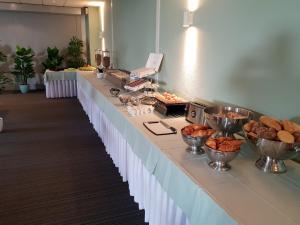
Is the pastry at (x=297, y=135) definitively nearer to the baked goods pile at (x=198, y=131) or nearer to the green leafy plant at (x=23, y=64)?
the baked goods pile at (x=198, y=131)

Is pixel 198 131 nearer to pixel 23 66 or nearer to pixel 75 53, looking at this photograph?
pixel 75 53

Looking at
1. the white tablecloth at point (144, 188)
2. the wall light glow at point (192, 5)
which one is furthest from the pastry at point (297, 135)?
the wall light glow at point (192, 5)

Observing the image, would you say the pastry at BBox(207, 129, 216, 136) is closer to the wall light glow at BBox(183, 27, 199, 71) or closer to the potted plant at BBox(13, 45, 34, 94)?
the wall light glow at BBox(183, 27, 199, 71)

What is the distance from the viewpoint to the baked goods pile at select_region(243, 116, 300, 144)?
847mm

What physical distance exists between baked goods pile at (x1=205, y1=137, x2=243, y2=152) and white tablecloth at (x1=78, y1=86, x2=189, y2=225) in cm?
34

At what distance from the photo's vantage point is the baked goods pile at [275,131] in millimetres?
847

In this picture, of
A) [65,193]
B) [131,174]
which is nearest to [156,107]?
[131,174]

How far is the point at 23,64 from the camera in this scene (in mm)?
5352

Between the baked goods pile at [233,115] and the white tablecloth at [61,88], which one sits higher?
the baked goods pile at [233,115]

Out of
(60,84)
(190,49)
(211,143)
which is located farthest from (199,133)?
(60,84)

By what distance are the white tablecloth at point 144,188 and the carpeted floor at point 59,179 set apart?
0.36 feet

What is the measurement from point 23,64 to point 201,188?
558cm

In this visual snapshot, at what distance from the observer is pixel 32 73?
221 inches


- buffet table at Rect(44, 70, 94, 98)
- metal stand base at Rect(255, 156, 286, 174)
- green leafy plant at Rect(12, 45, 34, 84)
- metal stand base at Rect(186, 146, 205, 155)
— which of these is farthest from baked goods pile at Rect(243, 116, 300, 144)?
green leafy plant at Rect(12, 45, 34, 84)
